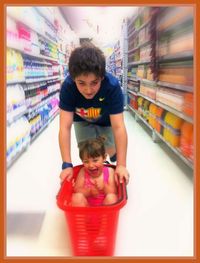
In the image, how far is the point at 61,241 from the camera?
4.37ft

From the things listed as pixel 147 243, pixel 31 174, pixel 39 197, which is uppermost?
pixel 31 174

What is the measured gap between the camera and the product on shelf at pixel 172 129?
7.15ft

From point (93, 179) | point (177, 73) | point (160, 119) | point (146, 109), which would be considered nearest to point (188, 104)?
point (177, 73)

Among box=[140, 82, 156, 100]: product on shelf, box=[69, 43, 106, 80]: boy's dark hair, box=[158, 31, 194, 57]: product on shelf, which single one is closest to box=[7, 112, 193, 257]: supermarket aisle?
box=[69, 43, 106, 80]: boy's dark hair

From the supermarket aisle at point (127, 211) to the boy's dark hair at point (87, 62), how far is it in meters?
0.52

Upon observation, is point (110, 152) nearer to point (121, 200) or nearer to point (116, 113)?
point (116, 113)

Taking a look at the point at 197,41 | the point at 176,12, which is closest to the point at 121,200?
the point at 197,41

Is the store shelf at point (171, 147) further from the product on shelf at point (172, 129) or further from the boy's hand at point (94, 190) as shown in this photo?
the boy's hand at point (94, 190)

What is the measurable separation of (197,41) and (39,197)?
4.14 ft

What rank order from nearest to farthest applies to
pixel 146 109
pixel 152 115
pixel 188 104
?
pixel 188 104 → pixel 152 115 → pixel 146 109

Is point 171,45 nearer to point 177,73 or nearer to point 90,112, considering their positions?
point 177,73

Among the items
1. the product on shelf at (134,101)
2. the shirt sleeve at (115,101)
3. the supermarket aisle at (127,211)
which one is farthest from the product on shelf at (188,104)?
the product on shelf at (134,101)

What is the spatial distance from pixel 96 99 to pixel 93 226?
2.16ft

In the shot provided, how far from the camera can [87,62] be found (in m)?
1.18
